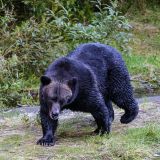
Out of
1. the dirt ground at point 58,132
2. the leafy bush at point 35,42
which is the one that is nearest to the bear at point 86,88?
the dirt ground at point 58,132

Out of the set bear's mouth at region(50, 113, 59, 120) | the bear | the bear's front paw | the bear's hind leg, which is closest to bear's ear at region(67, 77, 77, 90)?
the bear

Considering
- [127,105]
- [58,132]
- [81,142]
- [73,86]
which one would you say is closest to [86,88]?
[73,86]

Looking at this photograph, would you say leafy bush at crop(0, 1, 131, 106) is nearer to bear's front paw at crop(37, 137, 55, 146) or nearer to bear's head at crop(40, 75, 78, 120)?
bear's front paw at crop(37, 137, 55, 146)

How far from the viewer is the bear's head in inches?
263

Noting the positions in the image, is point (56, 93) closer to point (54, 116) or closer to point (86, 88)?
point (54, 116)

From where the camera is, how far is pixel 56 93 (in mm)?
6715

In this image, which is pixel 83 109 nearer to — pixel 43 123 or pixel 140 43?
pixel 43 123

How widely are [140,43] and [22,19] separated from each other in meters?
3.44

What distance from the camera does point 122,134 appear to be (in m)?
7.49

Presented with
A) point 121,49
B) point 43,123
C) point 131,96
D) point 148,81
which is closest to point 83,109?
point 43,123

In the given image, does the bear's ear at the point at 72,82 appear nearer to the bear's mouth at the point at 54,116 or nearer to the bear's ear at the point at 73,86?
the bear's ear at the point at 73,86

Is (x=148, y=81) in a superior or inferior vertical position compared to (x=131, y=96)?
inferior

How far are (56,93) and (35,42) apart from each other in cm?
565

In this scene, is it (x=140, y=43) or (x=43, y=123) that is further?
(x=140, y=43)
